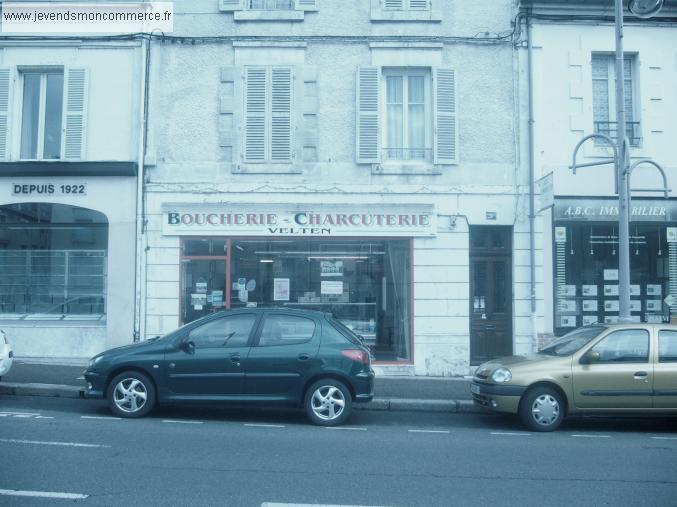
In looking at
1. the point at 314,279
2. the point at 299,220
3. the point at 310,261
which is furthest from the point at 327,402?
the point at 299,220

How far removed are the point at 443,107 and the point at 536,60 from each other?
212 cm

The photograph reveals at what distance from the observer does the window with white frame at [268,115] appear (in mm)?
13352

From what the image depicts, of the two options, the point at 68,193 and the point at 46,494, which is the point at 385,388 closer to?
the point at 46,494

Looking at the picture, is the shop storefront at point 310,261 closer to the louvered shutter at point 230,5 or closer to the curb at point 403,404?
the curb at point 403,404

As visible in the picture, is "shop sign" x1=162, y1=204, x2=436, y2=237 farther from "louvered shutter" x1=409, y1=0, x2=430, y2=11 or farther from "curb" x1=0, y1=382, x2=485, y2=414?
"louvered shutter" x1=409, y1=0, x2=430, y2=11

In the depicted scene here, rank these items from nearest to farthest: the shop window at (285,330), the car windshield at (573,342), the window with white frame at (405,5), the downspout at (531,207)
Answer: the shop window at (285,330) < the car windshield at (573,342) < the downspout at (531,207) < the window with white frame at (405,5)

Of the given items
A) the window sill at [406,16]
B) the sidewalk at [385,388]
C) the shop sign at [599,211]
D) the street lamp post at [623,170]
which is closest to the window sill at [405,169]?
the shop sign at [599,211]

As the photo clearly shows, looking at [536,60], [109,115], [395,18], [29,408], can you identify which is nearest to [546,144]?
[536,60]

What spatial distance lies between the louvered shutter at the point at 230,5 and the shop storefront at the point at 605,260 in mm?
7524

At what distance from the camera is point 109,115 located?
13.4 meters

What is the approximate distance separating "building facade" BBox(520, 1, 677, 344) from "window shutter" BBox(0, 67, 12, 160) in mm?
10431

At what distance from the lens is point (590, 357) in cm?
895

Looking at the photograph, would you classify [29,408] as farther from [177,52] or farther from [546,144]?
[546,144]

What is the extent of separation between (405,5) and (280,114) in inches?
133
